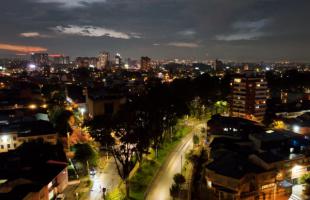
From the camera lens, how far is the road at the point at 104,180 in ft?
49.3

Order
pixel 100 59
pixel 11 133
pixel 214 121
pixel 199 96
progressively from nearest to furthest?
pixel 11 133, pixel 214 121, pixel 199 96, pixel 100 59

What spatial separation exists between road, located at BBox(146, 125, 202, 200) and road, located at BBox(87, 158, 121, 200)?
244cm

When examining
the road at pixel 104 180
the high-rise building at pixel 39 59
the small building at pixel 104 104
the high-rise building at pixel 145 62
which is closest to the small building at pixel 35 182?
the road at pixel 104 180

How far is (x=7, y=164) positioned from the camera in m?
15.8

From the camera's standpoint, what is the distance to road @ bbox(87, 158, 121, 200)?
15.0 meters

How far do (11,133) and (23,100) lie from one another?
15.3 metres

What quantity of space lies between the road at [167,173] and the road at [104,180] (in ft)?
8.00

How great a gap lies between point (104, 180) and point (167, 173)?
4023 mm

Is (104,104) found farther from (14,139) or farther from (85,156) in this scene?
(85,156)

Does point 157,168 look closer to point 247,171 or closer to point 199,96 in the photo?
point 247,171

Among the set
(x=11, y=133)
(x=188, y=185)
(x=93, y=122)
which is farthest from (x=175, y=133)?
(x=11, y=133)

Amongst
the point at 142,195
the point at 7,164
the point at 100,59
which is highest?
the point at 100,59

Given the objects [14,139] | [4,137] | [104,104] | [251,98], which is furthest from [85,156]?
[251,98]

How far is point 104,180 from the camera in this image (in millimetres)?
16750
